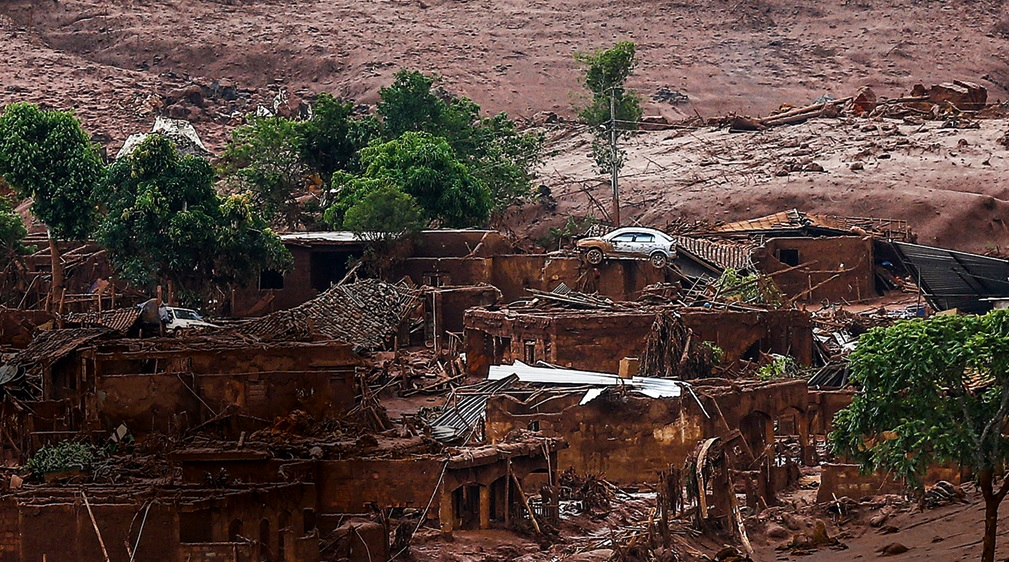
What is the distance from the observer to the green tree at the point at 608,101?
65188mm

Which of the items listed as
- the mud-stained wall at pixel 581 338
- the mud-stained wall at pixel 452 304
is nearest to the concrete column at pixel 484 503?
the mud-stained wall at pixel 581 338

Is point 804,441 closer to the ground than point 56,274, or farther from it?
farther from it

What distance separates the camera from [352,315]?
145 feet

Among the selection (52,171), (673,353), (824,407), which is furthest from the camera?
(52,171)

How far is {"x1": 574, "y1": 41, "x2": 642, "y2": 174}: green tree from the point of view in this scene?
65188 millimetres

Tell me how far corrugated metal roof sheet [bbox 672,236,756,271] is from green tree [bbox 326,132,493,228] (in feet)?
16.3

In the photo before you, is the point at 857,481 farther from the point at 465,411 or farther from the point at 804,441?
the point at 465,411

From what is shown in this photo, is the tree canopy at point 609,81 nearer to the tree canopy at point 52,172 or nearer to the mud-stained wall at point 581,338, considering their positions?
the tree canopy at point 52,172

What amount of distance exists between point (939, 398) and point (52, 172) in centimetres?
2880

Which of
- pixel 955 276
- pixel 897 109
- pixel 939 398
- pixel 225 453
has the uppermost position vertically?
pixel 939 398

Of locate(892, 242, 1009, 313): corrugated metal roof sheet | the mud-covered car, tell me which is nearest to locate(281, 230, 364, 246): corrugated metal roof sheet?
A: the mud-covered car

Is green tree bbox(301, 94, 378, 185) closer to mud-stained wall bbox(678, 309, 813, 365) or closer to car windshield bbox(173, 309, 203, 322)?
car windshield bbox(173, 309, 203, 322)

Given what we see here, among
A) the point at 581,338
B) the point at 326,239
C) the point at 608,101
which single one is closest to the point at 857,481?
the point at 581,338

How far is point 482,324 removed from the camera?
141 feet
